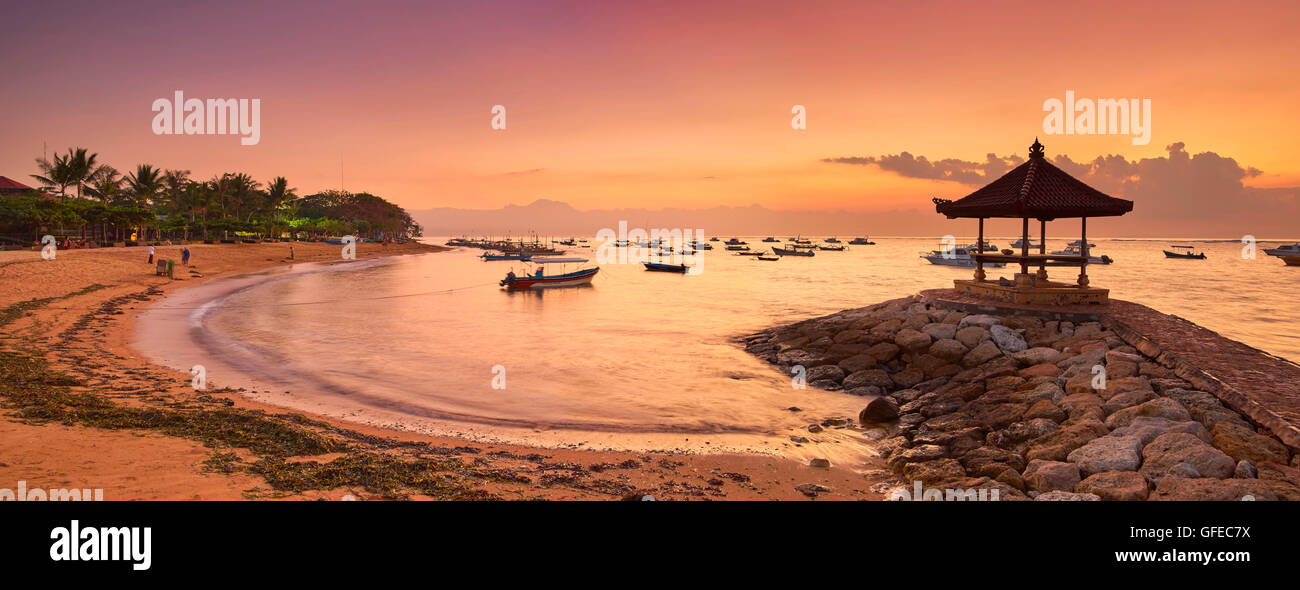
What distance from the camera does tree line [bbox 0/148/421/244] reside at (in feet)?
161

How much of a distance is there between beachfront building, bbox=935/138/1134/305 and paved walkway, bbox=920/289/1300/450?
0.49 metres

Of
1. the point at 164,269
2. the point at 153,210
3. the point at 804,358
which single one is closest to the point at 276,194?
the point at 153,210

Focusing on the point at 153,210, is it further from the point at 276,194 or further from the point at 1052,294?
the point at 1052,294

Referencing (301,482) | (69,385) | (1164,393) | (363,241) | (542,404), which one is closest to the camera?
(301,482)

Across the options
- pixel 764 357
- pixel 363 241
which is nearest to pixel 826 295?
pixel 764 357

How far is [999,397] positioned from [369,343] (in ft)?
71.3

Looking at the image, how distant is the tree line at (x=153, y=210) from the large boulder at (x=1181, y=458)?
221ft

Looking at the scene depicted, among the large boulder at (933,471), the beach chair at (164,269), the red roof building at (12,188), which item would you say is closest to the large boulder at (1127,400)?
the large boulder at (933,471)

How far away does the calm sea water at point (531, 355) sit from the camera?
44.4 feet

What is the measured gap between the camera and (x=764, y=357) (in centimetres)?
2138

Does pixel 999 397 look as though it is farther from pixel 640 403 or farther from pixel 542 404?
pixel 542 404

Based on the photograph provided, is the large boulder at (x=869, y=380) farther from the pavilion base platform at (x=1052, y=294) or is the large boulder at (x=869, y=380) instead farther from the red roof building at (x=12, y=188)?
the red roof building at (x=12, y=188)

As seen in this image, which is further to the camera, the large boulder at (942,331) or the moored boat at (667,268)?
the moored boat at (667,268)

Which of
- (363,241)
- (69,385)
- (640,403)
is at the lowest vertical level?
(640,403)
